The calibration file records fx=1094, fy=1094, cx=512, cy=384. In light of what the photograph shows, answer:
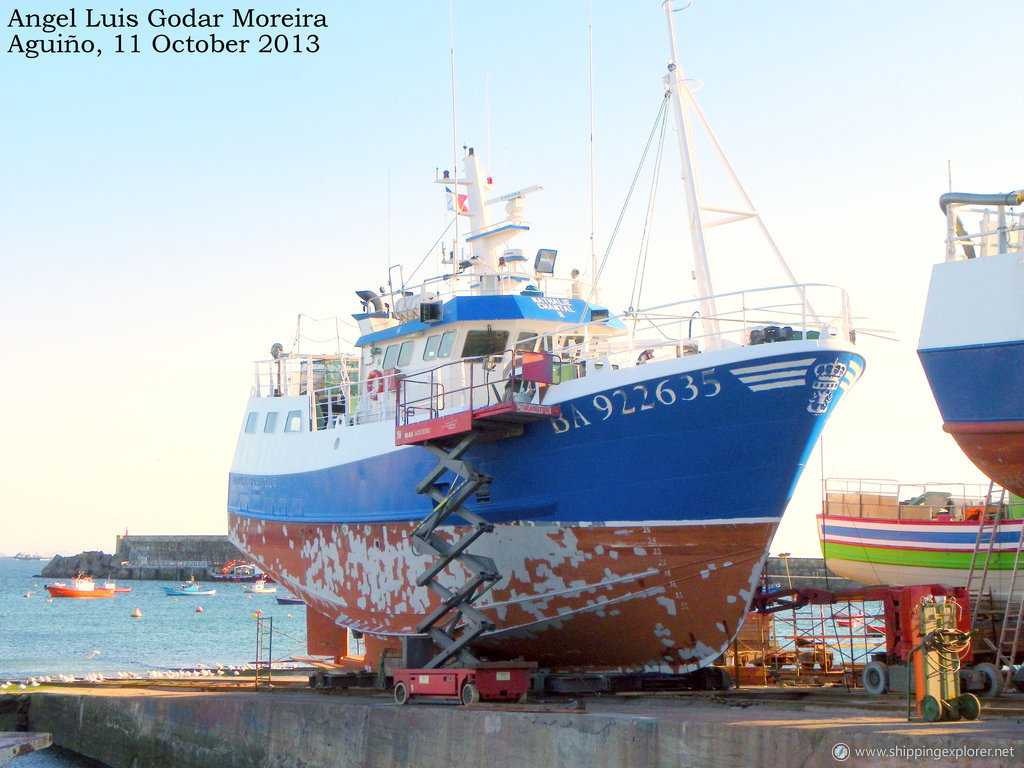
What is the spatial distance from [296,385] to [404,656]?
9.49 metres

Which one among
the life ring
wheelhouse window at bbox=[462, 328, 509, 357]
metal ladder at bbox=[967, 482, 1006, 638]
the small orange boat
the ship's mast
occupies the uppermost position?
the ship's mast

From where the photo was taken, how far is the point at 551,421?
50.4 ft

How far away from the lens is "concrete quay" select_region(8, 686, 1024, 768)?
→ 30.3 feet

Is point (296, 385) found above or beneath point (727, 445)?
above

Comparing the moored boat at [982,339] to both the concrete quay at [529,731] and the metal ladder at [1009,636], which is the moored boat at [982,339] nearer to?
the metal ladder at [1009,636]

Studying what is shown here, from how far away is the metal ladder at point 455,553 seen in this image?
15375mm

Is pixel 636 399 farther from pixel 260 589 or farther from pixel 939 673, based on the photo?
pixel 260 589

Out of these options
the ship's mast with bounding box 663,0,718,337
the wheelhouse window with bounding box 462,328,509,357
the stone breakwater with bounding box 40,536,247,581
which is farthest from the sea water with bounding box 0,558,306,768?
the stone breakwater with bounding box 40,536,247,581

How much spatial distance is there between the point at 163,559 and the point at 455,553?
112 m

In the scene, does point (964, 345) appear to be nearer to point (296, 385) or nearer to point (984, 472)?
point (984, 472)

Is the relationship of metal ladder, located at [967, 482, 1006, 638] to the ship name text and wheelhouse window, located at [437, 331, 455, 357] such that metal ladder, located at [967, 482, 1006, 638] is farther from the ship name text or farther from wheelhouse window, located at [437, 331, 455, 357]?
wheelhouse window, located at [437, 331, 455, 357]

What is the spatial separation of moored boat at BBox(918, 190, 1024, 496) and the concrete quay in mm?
3050

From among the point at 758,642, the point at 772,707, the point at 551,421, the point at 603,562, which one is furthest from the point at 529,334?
the point at 772,707

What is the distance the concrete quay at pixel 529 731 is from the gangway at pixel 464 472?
52.5 inches
